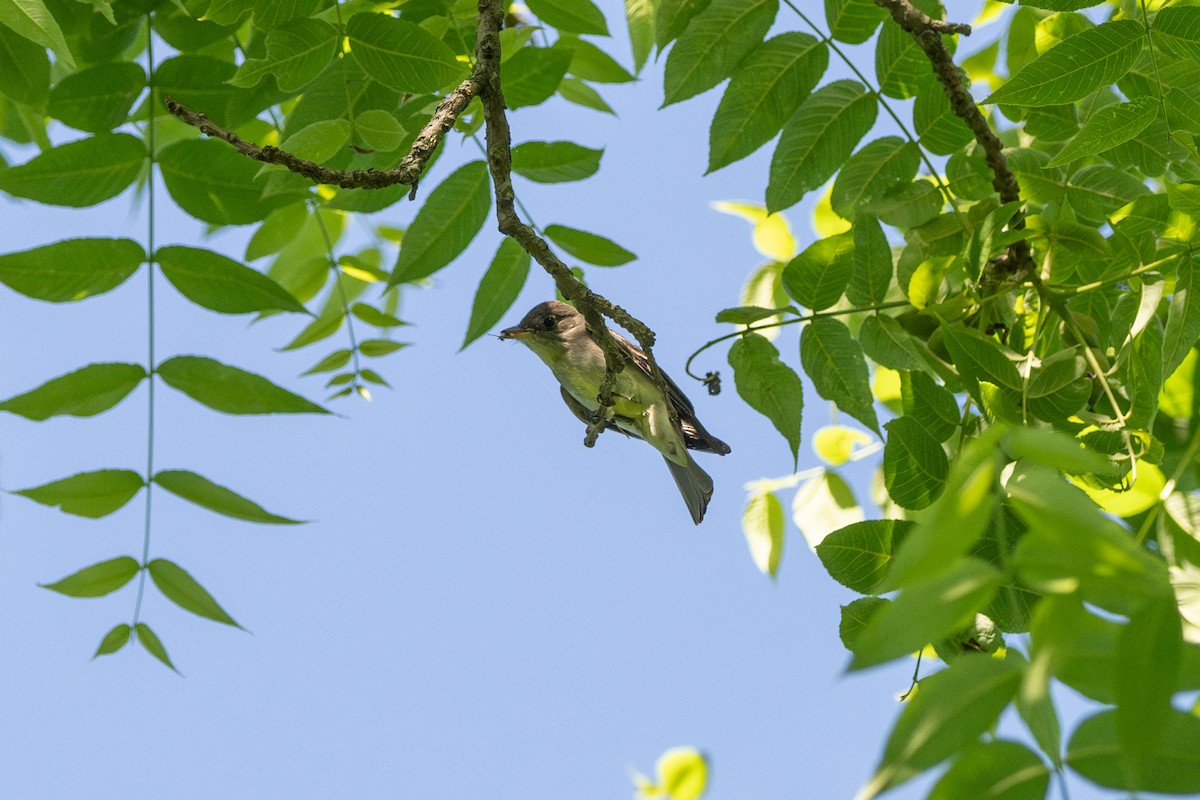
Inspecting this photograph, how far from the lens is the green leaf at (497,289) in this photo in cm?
297

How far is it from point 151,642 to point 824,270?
2152mm

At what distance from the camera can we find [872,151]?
2.87 meters

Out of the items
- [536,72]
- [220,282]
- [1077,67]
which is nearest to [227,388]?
[220,282]

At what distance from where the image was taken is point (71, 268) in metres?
2.93

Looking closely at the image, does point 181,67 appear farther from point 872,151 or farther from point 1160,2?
point 1160,2

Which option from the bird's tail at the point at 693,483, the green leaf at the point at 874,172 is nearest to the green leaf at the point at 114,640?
the bird's tail at the point at 693,483

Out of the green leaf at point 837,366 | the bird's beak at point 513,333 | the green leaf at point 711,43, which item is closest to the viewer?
the green leaf at point 837,366

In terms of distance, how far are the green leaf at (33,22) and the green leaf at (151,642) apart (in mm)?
1598

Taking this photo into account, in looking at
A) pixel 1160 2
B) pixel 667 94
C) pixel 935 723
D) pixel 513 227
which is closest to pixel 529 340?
pixel 667 94

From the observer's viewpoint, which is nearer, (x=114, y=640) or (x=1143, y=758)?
(x=1143, y=758)

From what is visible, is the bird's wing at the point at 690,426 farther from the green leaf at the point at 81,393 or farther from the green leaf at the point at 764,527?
the green leaf at the point at 81,393

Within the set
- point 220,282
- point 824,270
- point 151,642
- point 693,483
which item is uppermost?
point 220,282

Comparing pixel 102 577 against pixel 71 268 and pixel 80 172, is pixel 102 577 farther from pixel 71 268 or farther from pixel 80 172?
pixel 80 172

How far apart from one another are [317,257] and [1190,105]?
9.57ft
